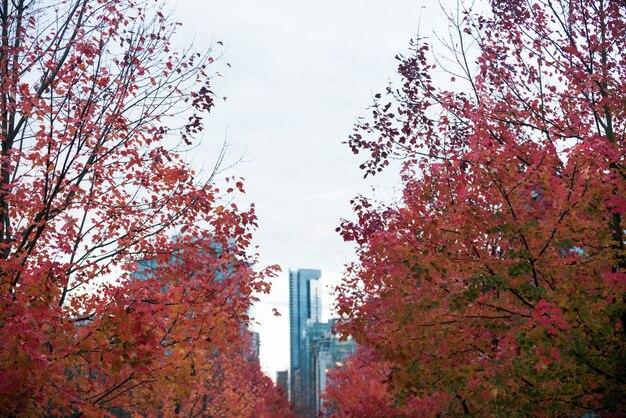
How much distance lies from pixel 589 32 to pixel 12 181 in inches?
422

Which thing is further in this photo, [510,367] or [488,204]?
[488,204]

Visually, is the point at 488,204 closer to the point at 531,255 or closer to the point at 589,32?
the point at 531,255

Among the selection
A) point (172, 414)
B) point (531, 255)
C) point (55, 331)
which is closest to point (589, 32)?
point (531, 255)

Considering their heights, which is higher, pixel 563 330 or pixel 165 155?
pixel 165 155

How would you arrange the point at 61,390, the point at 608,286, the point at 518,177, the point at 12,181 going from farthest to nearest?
the point at 12,181 → the point at 518,177 → the point at 608,286 → the point at 61,390

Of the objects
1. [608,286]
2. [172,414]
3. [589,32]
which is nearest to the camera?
[608,286]

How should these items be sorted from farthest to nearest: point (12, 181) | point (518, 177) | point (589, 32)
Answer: point (589, 32)
point (12, 181)
point (518, 177)

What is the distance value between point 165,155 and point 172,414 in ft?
50.4

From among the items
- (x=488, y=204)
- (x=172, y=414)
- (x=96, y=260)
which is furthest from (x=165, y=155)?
(x=172, y=414)

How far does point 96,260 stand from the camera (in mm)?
10273

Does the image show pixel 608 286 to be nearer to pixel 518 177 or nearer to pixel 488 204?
pixel 518 177

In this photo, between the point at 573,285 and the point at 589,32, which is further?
the point at 589,32

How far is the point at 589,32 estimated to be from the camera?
37.8 feet

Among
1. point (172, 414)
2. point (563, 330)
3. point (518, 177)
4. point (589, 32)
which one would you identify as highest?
point (589, 32)
